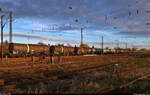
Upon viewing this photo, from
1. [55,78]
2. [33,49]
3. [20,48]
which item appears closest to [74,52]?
[33,49]

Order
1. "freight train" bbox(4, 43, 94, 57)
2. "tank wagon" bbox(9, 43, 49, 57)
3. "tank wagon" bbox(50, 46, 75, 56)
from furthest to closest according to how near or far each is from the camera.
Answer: "tank wagon" bbox(50, 46, 75, 56) < "freight train" bbox(4, 43, 94, 57) < "tank wagon" bbox(9, 43, 49, 57)

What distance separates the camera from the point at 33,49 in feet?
116

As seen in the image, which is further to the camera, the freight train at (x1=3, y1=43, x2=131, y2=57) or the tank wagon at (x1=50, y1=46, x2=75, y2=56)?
the tank wagon at (x1=50, y1=46, x2=75, y2=56)

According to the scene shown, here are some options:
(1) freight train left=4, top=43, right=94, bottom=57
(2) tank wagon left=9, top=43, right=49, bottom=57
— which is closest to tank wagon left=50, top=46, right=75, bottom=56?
(1) freight train left=4, top=43, right=94, bottom=57

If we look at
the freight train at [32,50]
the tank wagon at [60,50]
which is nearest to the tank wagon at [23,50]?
the freight train at [32,50]

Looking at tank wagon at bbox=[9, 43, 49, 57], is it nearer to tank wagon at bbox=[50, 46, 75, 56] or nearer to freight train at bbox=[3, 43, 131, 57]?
freight train at bbox=[3, 43, 131, 57]

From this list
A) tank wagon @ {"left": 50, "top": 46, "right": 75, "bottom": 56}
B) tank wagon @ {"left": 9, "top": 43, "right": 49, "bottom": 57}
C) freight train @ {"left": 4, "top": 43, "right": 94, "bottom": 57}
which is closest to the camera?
tank wagon @ {"left": 9, "top": 43, "right": 49, "bottom": 57}

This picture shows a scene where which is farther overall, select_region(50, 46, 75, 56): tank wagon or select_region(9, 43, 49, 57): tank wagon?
select_region(50, 46, 75, 56): tank wagon

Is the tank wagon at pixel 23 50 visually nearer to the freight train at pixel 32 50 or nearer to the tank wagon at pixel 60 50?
the freight train at pixel 32 50

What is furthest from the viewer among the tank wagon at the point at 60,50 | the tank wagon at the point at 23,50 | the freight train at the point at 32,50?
the tank wagon at the point at 60,50

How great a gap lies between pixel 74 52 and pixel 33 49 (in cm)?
2111

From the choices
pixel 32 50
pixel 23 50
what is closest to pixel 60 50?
pixel 32 50

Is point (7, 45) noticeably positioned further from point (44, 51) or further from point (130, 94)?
point (130, 94)

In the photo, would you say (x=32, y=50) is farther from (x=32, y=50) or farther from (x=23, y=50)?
(x=23, y=50)
